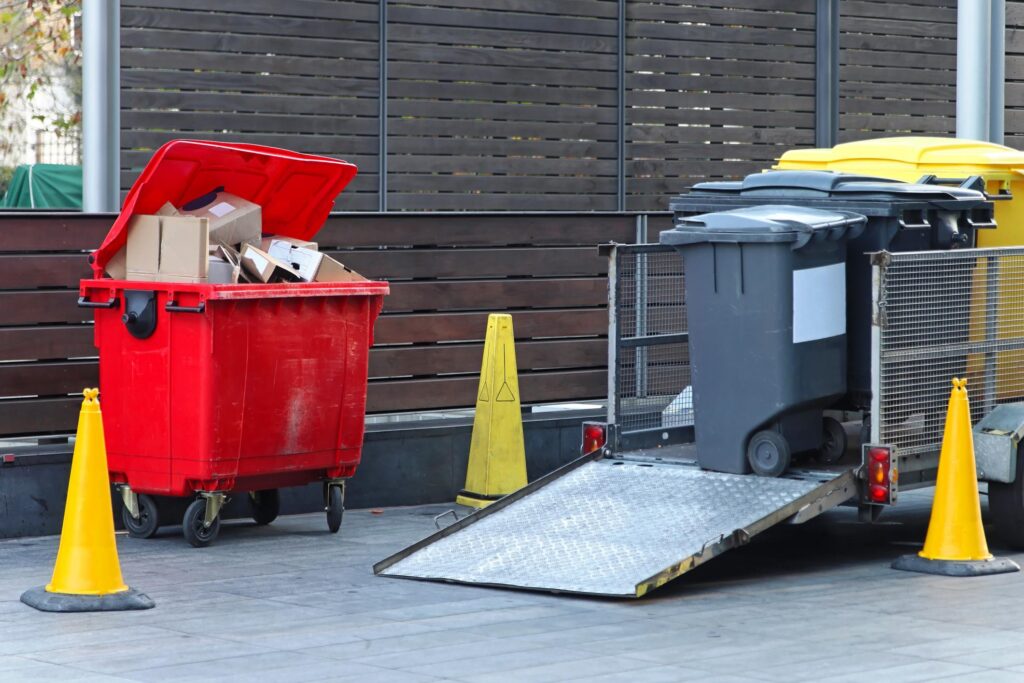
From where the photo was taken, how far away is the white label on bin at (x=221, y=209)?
362 inches

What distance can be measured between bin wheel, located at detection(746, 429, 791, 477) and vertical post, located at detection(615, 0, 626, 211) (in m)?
3.95

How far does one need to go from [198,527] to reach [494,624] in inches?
92.9

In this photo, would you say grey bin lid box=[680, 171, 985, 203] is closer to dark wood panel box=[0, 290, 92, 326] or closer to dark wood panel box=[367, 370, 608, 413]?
dark wood panel box=[367, 370, 608, 413]

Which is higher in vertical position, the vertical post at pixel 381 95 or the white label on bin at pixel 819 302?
the vertical post at pixel 381 95

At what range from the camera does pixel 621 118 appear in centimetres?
1209

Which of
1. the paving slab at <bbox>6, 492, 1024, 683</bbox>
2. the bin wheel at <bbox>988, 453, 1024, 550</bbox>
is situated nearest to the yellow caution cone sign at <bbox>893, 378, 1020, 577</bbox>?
the paving slab at <bbox>6, 492, 1024, 683</bbox>

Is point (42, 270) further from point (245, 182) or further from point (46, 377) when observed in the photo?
point (245, 182)

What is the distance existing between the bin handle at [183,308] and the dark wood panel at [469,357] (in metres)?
2.04

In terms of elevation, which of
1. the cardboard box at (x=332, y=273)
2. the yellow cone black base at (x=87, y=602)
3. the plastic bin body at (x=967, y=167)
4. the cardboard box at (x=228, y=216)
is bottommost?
the yellow cone black base at (x=87, y=602)

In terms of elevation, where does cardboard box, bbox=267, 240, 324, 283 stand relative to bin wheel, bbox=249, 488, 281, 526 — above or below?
above

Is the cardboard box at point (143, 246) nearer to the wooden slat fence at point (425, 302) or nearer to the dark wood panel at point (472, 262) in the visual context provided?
the wooden slat fence at point (425, 302)

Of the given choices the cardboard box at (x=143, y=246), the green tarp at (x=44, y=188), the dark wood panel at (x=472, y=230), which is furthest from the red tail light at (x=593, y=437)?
the green tarp at (x=44, y=188)

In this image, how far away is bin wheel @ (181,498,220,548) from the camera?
885 centimetres

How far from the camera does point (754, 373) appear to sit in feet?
27.5
